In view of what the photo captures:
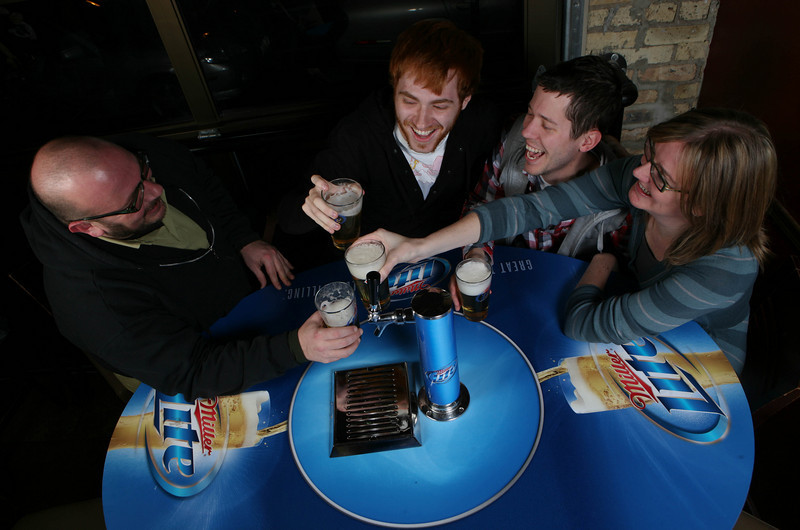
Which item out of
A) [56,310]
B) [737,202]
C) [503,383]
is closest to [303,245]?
[56,310]

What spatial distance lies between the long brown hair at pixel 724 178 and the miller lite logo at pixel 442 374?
0.74m

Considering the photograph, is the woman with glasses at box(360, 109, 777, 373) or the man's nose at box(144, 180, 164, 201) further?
the man's nose at box(144, 180, 164, 201)

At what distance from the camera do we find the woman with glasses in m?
1.24

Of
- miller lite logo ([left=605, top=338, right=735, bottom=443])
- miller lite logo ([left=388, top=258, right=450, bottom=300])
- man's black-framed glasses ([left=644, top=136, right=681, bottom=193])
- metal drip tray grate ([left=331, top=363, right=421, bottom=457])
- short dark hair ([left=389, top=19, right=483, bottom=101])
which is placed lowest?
miller lite logo ([left=605, top=338, right=735, bottom=443])

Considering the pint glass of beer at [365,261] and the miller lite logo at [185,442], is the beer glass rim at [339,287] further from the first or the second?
the miller lite logo at [185,442]

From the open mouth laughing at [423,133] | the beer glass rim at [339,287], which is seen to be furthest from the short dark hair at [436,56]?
the beer glass rim at [339,287]

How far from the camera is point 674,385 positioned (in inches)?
50.1

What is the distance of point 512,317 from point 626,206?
0.63 metres

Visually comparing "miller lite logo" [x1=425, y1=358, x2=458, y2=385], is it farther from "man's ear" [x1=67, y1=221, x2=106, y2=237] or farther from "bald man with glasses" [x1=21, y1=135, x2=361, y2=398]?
"man's ear" [x1=67, y1=221, x2=106, y2=237]

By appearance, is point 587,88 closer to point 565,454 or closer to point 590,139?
point 590,139

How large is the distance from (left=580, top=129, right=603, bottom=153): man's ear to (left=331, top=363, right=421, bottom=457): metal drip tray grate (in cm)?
113

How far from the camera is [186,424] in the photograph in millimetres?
1338

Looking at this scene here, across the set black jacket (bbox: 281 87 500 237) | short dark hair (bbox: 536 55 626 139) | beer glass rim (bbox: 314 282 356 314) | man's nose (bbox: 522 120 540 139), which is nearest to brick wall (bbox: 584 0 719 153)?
black jacket (bbox: 281 87 500 237)

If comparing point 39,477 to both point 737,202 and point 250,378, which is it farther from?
point 737,202
